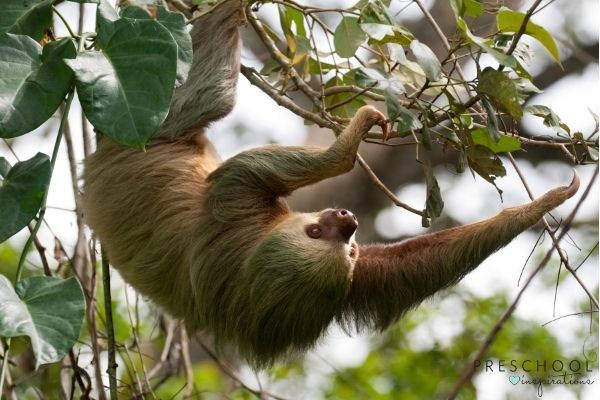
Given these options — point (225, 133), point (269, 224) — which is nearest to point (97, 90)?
point (269, 224)

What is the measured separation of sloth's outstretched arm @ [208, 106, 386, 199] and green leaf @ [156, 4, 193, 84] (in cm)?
147

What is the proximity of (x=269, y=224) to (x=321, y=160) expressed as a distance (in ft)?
2.17

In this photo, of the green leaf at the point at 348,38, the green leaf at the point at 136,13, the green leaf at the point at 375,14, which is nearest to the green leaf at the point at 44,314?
the green leaf at the point at 136,13

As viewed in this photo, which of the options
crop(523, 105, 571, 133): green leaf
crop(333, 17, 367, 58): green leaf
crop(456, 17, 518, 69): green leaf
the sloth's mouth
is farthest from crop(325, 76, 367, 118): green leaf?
crop(456, 17, 518, 69): green leaf

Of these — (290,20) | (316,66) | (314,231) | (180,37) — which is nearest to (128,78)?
(180,37)

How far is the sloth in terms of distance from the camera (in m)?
4.94

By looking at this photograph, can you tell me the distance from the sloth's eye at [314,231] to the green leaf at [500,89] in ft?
4.61

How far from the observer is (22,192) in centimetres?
308

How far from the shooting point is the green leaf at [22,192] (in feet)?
9.96

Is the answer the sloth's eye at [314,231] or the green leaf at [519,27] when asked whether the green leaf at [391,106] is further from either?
the sloth's eye at [314,231]

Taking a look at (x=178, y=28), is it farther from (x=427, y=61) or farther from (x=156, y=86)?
(x=427, y=61)

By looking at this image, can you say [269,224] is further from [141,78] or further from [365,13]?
[141,78]

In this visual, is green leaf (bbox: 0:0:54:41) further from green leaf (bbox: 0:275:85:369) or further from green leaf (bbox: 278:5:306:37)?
green leaf (bbox: 278:5:306:37)

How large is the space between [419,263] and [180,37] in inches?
92.0
